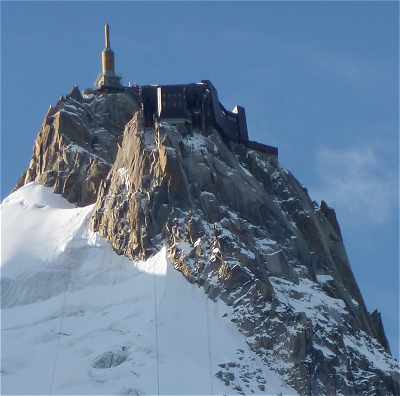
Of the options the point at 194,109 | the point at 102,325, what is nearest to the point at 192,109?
the point at 194,109

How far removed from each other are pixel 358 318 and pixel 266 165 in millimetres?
22483

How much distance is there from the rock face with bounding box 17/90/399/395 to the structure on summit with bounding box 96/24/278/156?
119 cm

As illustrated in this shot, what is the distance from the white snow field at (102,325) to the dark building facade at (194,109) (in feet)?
43.3

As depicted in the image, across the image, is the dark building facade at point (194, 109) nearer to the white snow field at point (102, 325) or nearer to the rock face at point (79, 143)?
the rock face at point (79, 143)

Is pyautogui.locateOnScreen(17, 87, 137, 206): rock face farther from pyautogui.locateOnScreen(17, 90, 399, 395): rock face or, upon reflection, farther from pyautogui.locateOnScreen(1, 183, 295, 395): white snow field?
pyautogui.locateOnScreen(1, 183, 295, 395): white snow field

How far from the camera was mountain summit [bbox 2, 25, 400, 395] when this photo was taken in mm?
158375

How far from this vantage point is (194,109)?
189 meters

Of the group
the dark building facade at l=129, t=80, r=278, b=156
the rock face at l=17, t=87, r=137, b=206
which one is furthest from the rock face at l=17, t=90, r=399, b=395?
the dark building facade at l=129, t=80, r=278, b=156

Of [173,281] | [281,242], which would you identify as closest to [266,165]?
[281,242]

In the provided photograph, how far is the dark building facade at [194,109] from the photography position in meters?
187

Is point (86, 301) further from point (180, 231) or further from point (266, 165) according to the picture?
point (266, 165)

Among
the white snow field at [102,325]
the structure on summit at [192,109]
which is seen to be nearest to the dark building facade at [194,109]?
the structure on summit at [192,109]

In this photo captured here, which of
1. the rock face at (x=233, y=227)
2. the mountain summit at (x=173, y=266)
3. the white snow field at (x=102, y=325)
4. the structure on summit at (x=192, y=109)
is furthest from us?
the structure on summit at (x=192, y=109)

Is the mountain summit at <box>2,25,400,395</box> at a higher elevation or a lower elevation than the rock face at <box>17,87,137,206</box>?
lower
